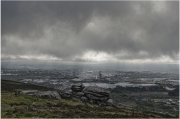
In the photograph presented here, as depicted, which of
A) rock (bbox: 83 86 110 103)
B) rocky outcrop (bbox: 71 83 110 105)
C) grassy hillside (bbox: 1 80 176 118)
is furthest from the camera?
rock (bbox: 83 86 110 103)

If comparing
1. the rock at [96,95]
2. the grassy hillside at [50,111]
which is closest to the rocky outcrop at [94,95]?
the rock at [96,95]

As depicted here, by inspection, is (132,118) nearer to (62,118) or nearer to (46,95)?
(62,118)

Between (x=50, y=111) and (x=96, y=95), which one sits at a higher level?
(x=50, y=111)

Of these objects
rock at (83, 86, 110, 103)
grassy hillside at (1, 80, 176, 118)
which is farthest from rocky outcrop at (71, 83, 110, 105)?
grassy hillside at (1, 80, 176, 118)

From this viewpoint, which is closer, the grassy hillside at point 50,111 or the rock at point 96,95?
the grassy hillside at point 50,111

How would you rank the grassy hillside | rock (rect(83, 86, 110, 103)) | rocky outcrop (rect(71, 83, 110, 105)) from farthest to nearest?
rock (rect(83, 86, 110, 103)) → rocky outcrop (rect(71, 83, 110, 105)) → the grassy hillside

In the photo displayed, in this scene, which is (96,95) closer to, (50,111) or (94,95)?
(94,95)

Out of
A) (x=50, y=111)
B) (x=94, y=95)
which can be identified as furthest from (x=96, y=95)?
(x=50, y=111)

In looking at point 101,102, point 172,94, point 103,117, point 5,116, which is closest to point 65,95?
point 101,102

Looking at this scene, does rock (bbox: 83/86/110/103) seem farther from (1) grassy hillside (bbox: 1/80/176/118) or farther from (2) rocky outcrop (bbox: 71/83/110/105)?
(1) grassy hillside (bbox: 1/80/176/118)

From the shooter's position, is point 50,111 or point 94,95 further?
point 94,95

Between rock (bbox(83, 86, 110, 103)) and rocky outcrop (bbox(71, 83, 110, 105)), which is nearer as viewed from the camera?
rocky outcrop (bbox(71, 83, 110, 105))

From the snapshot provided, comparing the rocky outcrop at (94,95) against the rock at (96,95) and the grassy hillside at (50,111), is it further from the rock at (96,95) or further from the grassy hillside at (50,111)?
the grassy hillside at (50,111)
